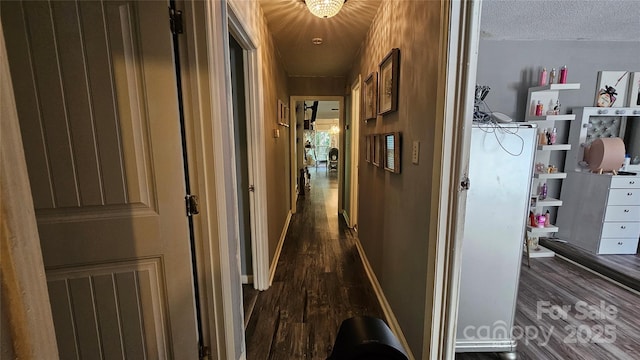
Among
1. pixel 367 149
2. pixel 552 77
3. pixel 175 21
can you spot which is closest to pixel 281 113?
pixel 367 149

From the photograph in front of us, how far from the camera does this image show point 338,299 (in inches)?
87.6

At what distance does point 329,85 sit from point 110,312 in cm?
420

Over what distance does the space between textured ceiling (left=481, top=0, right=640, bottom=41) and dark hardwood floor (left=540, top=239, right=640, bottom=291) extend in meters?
2.44

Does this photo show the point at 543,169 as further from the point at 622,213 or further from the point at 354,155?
the point at 354,155

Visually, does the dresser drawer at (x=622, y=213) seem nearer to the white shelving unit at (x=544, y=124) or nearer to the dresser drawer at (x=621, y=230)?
the dresser drawer at (x=621, y=230)

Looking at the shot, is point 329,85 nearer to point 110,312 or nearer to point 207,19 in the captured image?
point 207,19

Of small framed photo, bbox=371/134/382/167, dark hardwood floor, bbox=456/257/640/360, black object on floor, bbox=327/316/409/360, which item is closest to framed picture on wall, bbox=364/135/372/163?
small framed photo, bbox=371/134/382/167

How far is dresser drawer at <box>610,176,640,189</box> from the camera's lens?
2871mm

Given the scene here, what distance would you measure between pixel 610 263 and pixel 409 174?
2.96 m

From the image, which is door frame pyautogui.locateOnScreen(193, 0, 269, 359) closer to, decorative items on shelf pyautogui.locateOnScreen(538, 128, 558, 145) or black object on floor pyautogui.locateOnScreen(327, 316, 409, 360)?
black object on floor pyautogui.locateOnScreen(327, 316, 409, 360)

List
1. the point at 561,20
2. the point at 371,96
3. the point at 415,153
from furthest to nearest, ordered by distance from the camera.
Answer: the point at 561,20 < the point at 371,96 < the point at 415,153

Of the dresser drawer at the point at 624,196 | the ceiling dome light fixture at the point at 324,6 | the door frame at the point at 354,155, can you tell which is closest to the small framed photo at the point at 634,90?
the dresser drawer at the point at 624,196

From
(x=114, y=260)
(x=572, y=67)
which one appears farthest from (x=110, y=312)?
(x=572, y=67)

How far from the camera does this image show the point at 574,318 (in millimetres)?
1997
